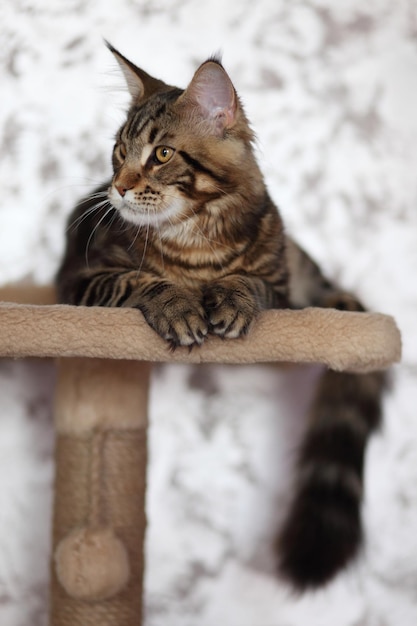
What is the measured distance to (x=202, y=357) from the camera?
3.93 feet

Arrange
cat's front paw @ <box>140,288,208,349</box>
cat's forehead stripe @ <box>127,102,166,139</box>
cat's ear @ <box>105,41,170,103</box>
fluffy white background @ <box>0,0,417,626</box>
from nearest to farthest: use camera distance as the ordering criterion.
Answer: cat's front paw @ <box>140,288,208,349</box>
cat's forehead stripe @ <box>127,102,166,139</box>
cat's ear @ <box>105,41,170,103</box>
fluffy white background @ <box>0,0,417,626</box>

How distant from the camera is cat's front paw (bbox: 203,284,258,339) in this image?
1.19m

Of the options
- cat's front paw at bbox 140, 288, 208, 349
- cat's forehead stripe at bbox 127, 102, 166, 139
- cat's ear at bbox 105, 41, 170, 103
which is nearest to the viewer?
cat's front paw at bbox 140, 288, 208, 349

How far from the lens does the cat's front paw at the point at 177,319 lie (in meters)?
1.16

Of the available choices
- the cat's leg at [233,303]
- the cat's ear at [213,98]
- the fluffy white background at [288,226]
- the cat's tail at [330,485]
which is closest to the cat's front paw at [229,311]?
the cat's leg at [233,303]

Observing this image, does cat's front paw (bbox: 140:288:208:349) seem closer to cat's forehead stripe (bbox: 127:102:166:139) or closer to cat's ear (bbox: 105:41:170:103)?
cat's forehead stripe (bbox: 127:102:166:139)

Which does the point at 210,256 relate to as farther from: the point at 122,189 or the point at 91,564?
the point at 91,564

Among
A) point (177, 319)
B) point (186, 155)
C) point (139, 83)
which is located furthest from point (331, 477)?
point (139, 83)

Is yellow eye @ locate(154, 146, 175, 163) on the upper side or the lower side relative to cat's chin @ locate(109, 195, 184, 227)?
upper

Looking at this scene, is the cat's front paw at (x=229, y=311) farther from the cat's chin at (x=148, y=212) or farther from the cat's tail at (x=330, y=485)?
the cat's tail at (x=330, y=485)

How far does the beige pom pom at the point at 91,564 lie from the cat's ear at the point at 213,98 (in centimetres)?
76

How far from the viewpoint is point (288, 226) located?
2.03m

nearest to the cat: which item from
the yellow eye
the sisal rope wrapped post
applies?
the yellow eye

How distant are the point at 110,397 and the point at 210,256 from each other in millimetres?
336
